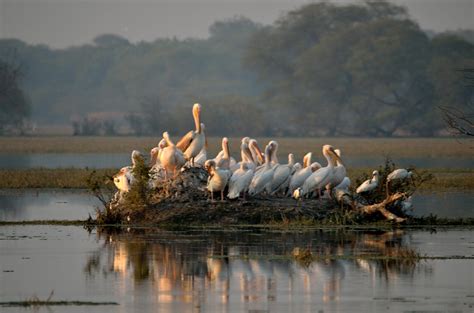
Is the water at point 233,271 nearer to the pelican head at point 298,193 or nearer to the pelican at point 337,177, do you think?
the pelican head at point 298,193

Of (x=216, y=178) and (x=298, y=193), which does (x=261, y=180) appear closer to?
(x=298, y=193)

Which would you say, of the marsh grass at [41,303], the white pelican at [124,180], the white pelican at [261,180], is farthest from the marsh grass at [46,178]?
the marsh grass at [41,303]

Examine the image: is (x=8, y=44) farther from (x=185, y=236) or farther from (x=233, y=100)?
(x=185, y=236)

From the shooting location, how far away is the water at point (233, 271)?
13.2 metres

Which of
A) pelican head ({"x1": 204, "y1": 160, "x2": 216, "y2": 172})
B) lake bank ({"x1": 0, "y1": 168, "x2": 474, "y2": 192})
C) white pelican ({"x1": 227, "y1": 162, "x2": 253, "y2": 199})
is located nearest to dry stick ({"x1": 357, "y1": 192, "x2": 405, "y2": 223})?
white pelican ({"x1": 227, "y1": 162, "x2": 253, "y2": 199})

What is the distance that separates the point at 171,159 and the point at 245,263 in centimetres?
475

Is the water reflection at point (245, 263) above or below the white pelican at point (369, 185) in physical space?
below

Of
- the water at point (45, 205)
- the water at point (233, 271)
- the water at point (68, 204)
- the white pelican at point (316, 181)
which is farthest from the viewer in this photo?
the water at point (68, 204)

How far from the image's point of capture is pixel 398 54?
8662 cm

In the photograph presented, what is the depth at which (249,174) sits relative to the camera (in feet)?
65.7

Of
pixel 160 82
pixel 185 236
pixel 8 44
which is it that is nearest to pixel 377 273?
pixel 185 236

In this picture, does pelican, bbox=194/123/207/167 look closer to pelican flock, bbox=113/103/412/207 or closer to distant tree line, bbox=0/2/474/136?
pelican flock, bbox=113/103/412/207

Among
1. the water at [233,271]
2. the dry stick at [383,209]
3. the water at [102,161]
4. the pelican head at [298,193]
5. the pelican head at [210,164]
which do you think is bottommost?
the water at [233,271]

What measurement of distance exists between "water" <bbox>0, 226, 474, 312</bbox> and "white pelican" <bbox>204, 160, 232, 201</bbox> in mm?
773
